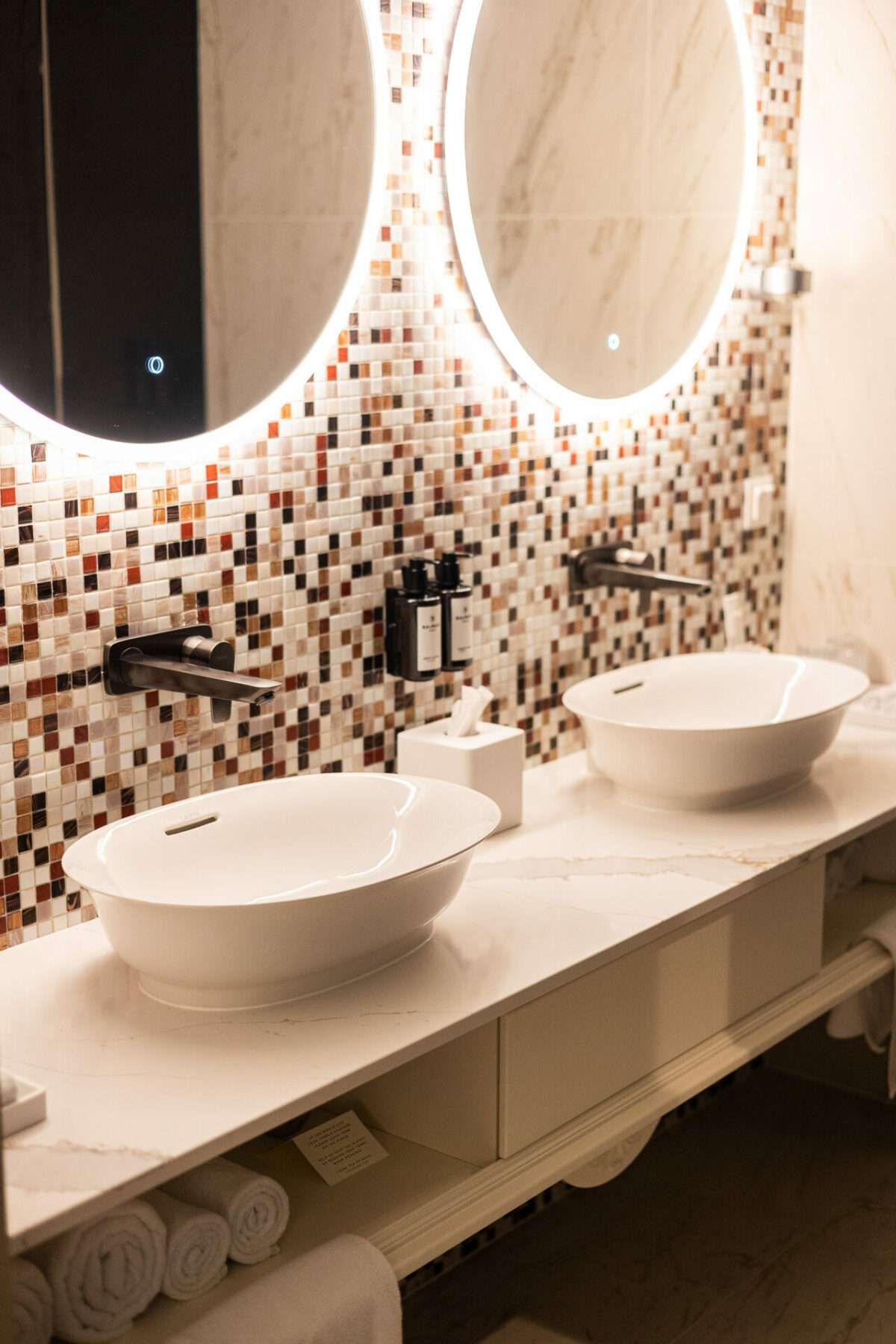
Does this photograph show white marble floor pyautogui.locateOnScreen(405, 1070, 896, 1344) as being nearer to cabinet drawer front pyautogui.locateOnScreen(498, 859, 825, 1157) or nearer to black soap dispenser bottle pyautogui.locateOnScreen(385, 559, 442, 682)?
cabinet drawer front pyautogui.locateOnScreen(498, 859, 825, 1157)

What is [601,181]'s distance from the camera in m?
2.34

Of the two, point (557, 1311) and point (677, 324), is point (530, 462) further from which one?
point (557, 1311)

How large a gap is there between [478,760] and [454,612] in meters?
0.24

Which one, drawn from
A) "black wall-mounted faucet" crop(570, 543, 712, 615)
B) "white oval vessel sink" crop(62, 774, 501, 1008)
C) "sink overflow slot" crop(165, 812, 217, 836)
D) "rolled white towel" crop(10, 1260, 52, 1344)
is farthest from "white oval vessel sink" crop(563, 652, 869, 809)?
"rolled white towel" crop(10, 1260, 52, 1344)

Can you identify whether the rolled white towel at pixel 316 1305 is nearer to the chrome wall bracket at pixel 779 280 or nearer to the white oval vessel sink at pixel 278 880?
the white oval vessel sink at pixel 278 880

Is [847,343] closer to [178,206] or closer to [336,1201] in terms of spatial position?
[178,206]

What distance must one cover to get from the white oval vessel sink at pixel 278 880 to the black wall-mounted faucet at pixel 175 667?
138mm

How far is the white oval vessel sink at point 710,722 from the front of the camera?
6.75 feet

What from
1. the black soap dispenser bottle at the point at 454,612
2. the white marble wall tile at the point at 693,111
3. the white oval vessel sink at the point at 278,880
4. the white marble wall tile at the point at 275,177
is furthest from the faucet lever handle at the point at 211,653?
the white marble wall tile at the point at 693,111

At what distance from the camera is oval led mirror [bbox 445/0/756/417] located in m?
2.14

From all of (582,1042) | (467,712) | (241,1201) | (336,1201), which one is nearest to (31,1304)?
(241,1201)

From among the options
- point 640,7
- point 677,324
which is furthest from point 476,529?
point 640,7

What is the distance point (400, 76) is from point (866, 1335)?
1.97 meters

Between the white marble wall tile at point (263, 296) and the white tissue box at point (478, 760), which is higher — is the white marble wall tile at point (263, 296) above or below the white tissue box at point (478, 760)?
above
